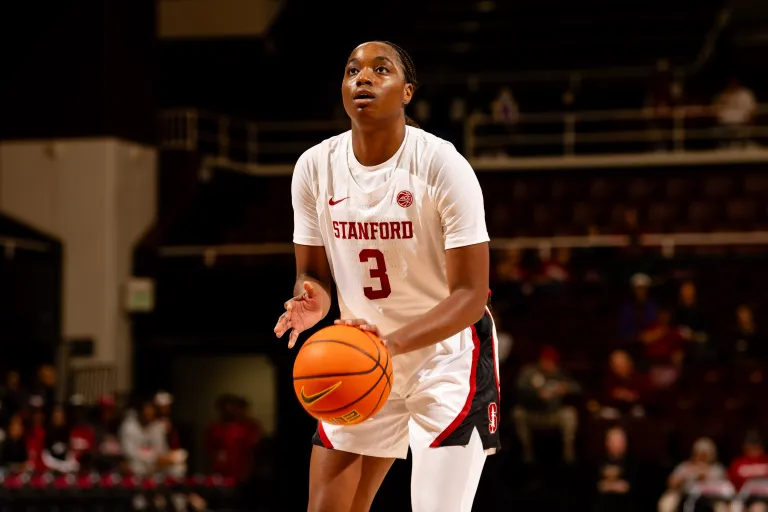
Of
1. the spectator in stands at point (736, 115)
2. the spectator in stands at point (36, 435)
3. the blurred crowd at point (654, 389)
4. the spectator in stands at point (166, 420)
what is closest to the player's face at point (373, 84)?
the blurred crowd at point (654, 389)

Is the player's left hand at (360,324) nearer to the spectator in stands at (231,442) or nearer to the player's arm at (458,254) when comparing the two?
the player's arm at (458,254)

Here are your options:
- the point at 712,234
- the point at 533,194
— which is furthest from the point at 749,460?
the point at 533,194

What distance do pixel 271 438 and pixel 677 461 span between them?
3676mm

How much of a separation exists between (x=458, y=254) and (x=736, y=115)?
13759mm

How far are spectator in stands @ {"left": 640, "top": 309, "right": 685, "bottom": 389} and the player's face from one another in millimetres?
8682

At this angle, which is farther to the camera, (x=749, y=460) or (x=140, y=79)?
(x=140, y=79)

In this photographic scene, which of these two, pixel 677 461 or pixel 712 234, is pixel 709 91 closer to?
pixel 712 234

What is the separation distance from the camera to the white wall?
15.4 m

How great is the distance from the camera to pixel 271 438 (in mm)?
11773

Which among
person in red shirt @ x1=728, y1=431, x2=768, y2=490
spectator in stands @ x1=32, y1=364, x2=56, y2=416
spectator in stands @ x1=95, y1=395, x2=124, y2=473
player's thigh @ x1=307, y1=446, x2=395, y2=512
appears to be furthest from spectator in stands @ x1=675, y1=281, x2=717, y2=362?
player's thigh @ x1=307, y1=446, x2=395, y2=512

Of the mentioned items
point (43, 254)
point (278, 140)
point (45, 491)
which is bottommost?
point (45, 491)

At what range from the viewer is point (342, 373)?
3.62 metres

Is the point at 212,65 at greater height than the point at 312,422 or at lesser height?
greater

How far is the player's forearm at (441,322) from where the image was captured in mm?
3812
